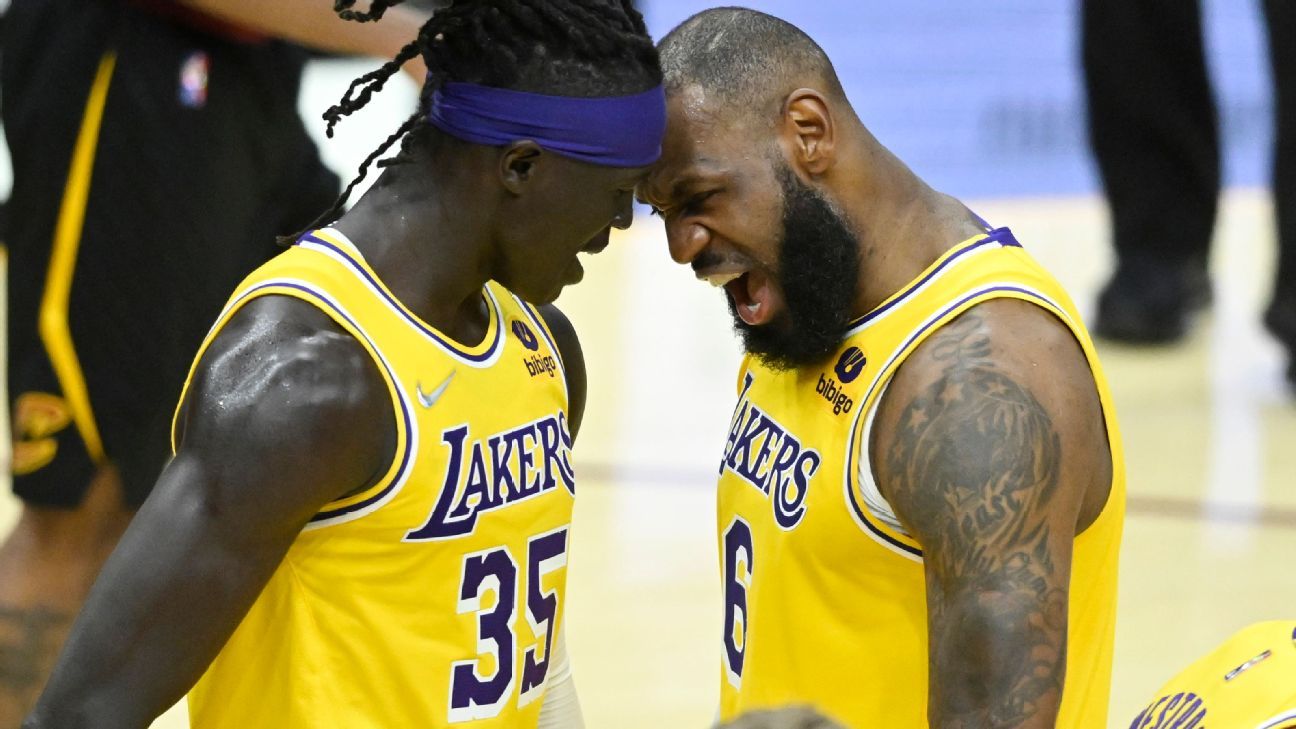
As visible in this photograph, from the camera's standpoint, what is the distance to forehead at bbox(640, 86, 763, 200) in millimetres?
2586

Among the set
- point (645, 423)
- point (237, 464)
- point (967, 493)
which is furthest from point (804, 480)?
point (645, 423)

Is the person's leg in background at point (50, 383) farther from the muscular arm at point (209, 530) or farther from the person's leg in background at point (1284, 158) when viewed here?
the person's leg in background at point (1284, 158)

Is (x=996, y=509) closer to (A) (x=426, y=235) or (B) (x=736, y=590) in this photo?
(B) (x=736, y=590)

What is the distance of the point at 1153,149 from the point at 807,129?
17.9ft

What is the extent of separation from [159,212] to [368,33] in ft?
2.25

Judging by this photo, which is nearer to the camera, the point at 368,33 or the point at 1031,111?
the point at 368,33

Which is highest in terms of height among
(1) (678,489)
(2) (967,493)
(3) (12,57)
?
(3) (12,57)

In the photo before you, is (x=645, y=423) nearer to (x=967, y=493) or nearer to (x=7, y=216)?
(x=7, y=216)

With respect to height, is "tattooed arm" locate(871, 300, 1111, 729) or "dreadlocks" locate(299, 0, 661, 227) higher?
"dreadlocks" locate(299, 0, 661, 227)

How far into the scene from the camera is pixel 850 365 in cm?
260

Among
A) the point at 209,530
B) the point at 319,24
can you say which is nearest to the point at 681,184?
the point at 209,530

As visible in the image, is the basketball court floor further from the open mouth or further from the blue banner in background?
the open mouth

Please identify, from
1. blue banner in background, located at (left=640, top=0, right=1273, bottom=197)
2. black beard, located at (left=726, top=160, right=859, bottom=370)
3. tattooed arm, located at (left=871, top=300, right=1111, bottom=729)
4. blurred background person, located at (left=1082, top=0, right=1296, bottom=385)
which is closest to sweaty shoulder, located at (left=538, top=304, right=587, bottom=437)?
black beard, located at (left=726, top=160, right=859, bottom=370)

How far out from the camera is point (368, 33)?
3.11 metres
